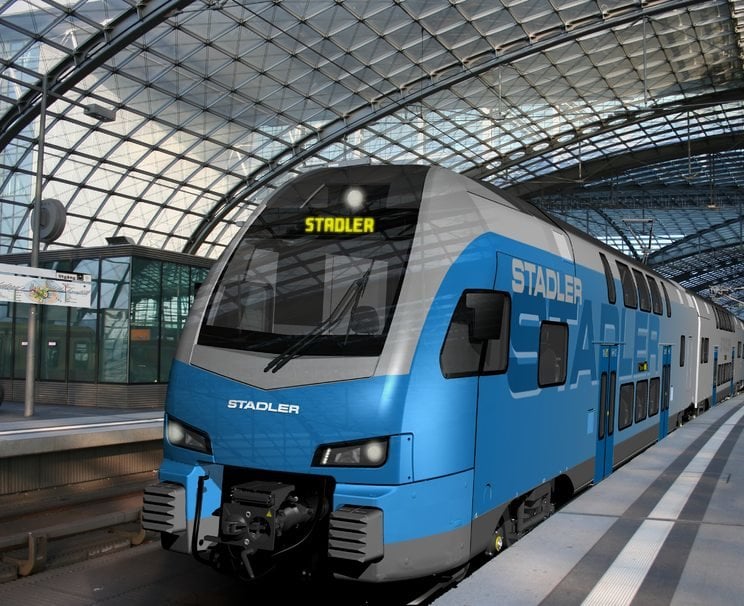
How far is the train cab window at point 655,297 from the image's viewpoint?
13.3 metres

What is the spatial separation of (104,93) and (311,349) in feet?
107

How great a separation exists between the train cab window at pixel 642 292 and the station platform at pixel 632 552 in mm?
4151

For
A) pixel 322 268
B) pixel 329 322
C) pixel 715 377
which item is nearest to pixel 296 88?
pixel 715 377

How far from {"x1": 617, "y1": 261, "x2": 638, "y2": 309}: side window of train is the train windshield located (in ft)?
17.1

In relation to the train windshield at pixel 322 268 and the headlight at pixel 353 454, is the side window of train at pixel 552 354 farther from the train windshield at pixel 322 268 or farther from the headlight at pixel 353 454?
the headlight at pixel 353 454

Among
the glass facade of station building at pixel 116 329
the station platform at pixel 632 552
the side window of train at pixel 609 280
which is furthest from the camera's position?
the glass facade of station building at pixel 116 329

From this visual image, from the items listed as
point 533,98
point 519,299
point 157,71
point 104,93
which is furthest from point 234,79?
point 519,299

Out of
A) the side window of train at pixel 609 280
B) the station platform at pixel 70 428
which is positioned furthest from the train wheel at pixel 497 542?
the station platform at pixel 70 428

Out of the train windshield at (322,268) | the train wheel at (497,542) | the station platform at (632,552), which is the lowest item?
the train wheel at (497,542)

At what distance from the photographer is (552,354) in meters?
8.12

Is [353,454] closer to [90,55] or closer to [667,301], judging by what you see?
[667,301]

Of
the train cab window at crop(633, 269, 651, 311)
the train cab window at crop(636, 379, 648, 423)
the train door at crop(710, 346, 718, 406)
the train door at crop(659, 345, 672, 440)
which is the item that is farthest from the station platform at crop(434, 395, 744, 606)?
the train door at crop(710, 346, 718, 406)

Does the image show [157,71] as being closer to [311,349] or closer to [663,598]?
[311,349]

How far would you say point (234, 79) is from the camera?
3662 centimetres
